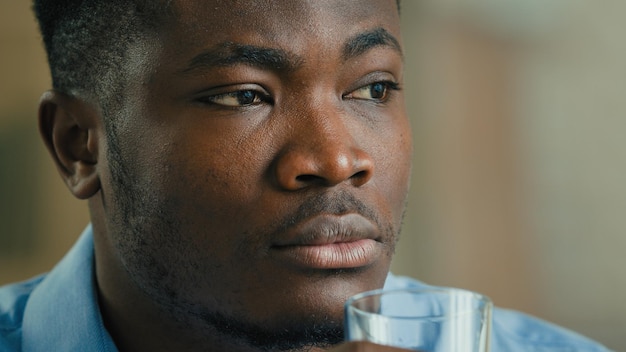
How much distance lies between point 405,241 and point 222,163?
9.52 feet

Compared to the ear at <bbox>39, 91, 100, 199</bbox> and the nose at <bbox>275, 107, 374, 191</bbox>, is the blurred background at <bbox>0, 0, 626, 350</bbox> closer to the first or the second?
the ear at <bbox>39, 91, 100, 199</bbox>

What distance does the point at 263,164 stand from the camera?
5.18 feet

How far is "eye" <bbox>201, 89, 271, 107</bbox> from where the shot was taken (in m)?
1.63

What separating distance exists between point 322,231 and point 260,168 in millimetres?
154

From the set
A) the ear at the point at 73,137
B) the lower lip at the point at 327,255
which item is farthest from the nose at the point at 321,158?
the ear at the point at 73,137

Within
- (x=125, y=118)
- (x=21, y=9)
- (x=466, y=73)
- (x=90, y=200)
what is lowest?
(x=90, y=200)

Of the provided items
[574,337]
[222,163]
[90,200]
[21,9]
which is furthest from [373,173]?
[21,9]

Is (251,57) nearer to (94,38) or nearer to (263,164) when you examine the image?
(263,164)

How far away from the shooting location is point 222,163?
159 centimetres

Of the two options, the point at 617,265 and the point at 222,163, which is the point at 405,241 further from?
the point at 222,163

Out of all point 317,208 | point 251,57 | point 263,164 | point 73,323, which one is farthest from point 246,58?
point 73,323

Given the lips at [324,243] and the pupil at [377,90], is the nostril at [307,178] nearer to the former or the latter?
the lips at [324,243]

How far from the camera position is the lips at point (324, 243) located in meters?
1.53

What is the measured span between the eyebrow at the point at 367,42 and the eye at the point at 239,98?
0.54ft
